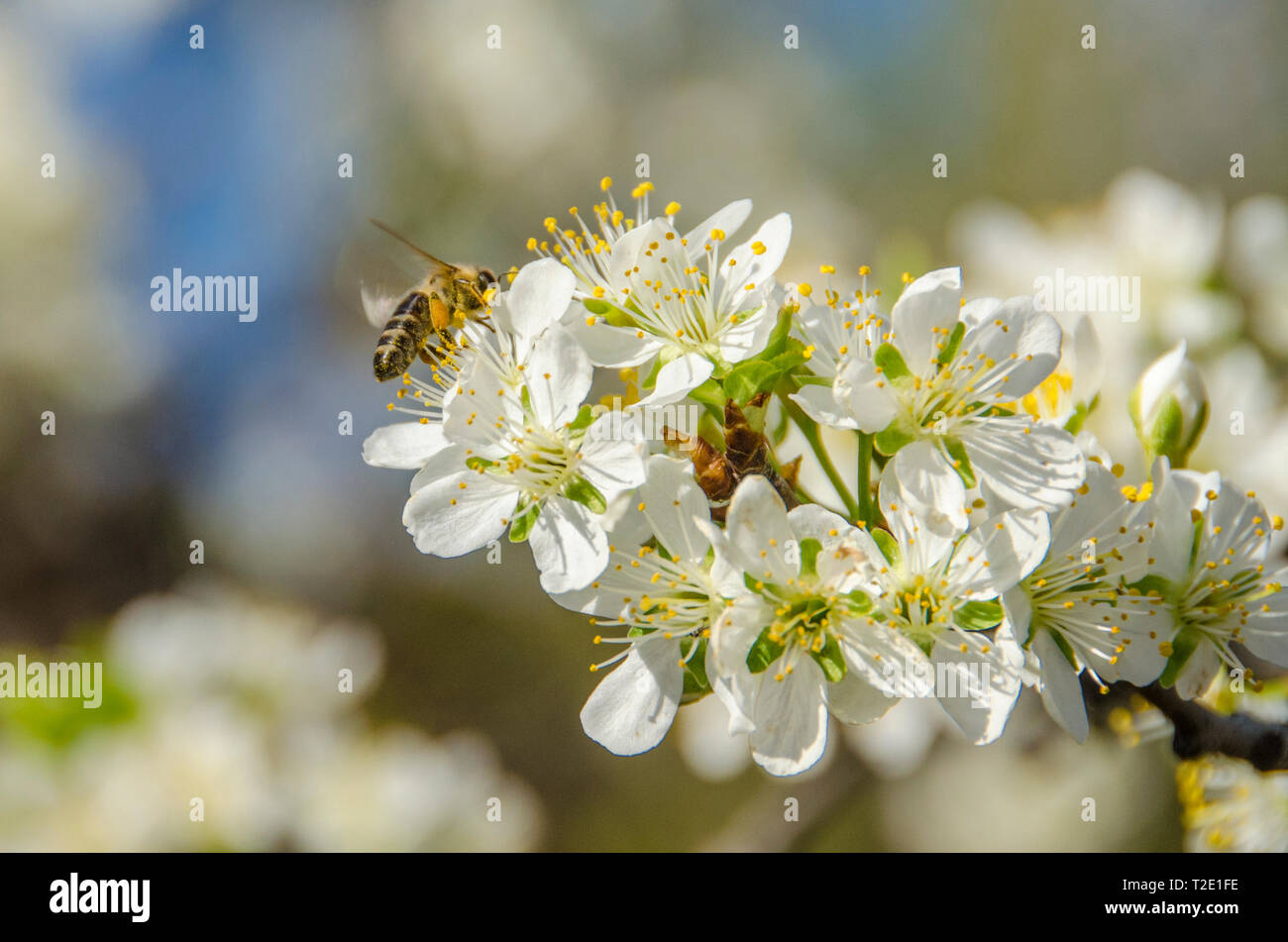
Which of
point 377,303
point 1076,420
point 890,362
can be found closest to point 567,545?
point 890,362

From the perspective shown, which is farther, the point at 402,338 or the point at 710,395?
the point at 402,338

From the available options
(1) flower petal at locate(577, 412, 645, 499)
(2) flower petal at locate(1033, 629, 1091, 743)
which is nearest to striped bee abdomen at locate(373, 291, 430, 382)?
(1) flower petal at locate(577, 412, 645, 499)

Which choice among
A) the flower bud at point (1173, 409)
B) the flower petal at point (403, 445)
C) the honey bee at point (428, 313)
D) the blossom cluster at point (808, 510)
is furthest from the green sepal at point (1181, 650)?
the honey bee at point (428, 313)

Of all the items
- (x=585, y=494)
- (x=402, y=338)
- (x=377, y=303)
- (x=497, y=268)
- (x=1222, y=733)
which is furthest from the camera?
(x=497, y=268)

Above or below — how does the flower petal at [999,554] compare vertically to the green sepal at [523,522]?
below

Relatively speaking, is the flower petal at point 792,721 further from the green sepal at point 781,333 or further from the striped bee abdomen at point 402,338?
the striped bee abdomen at point 402,338

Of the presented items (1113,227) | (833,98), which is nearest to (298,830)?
(1113,227)

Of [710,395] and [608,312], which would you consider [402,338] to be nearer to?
[608,312]
